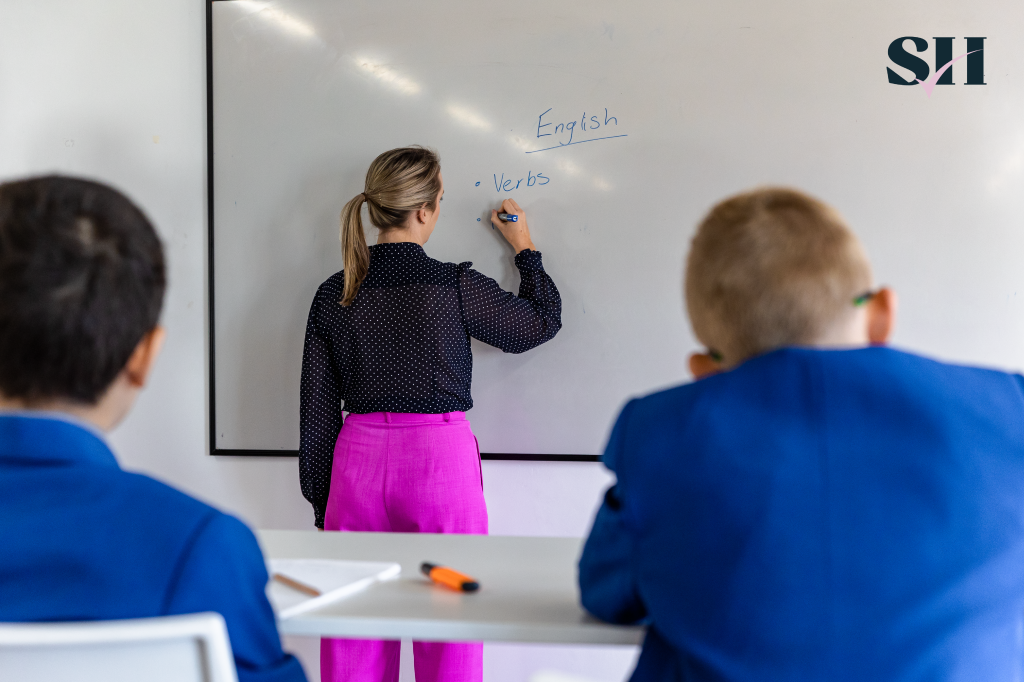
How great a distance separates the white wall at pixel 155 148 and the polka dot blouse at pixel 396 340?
451mm

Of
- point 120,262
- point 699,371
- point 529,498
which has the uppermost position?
point 120,262

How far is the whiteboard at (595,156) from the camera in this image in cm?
208

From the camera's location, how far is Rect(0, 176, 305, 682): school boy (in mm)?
689

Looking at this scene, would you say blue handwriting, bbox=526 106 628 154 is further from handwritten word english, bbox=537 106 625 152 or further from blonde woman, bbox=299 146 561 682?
blonde woman, bbox=299 146 561 682

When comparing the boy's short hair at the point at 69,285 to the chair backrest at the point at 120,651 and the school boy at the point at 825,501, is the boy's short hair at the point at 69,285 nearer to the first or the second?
the chair backrest at the point at 120,651

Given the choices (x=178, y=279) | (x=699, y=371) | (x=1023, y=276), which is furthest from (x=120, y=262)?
(x=1023, y=276)

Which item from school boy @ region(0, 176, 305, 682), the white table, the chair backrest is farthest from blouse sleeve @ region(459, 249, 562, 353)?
the chair backrest

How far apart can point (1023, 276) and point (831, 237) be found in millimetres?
1615

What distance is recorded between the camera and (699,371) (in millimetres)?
931

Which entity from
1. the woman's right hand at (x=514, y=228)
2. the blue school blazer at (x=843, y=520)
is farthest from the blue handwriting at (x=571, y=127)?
the blue school blazer at (x=843, y=520)

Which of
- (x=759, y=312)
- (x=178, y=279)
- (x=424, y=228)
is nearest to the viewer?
(x=759, y=312)

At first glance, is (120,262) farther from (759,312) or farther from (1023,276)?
(1023,276)

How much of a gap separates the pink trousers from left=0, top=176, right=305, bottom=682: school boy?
1.02 m

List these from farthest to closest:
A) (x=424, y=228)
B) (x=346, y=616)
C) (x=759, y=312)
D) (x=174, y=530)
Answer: (x=424, y=228)
(x=346, y=616)
(x=759, y=312)
(x=174, y=530)
